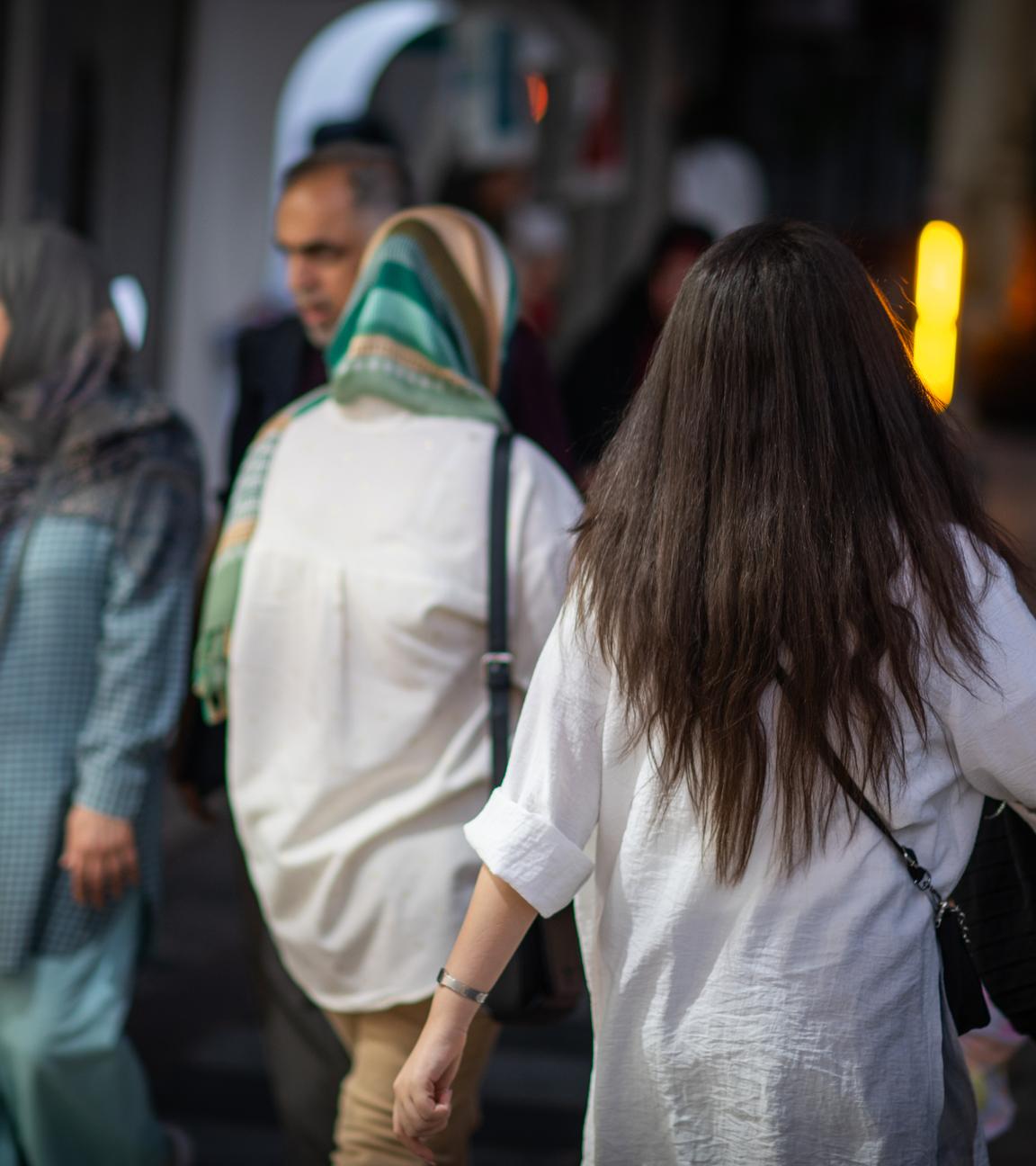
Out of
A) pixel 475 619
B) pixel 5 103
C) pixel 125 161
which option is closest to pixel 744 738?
pixel 475 619

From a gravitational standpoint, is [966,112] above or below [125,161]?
above

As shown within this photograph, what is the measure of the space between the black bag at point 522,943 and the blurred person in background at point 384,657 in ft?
0.08

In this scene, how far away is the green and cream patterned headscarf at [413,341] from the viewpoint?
2576 mm

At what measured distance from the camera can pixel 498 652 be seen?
2.45 meters

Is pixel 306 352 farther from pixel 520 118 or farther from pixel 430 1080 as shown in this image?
pixel 520 118

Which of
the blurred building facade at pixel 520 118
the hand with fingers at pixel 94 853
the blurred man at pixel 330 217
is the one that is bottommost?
the hand with fingers at pixel 94 853

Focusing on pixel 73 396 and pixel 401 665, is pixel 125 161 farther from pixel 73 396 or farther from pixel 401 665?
pixel 401 665

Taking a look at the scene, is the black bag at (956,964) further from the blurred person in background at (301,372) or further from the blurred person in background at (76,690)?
the blurred person in background at (76,690)

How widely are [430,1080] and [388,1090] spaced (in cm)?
68

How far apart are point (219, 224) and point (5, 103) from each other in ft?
7.11

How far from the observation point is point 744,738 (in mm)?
1806

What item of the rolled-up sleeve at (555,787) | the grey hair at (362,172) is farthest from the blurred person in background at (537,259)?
the rolled-up sleeve at (555,787)

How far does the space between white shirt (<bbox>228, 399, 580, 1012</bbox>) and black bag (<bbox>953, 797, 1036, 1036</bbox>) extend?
2.54 feet

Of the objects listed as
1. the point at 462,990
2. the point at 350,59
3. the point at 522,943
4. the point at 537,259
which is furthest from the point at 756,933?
the point at 350,59
